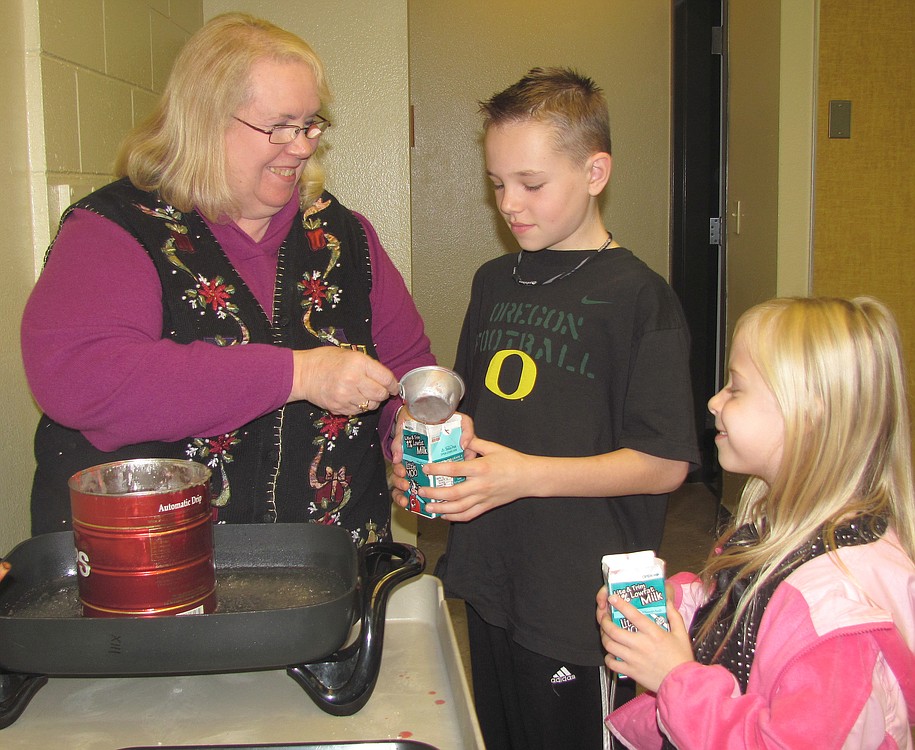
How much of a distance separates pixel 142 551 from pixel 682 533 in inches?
128

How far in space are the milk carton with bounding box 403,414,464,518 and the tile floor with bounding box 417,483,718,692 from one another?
202cm

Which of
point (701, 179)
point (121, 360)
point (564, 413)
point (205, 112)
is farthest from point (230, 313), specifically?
point (701, 179)

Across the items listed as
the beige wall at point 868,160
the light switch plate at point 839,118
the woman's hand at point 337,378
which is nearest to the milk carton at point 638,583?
the woman's hand at point 337,378

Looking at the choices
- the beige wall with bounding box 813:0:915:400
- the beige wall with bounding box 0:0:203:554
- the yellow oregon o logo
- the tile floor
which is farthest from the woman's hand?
the beige wall with bounding box 813:0:915:400

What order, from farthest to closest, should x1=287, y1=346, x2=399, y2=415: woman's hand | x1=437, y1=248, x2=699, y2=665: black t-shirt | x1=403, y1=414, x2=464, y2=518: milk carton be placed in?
x1=437, y1=248, x2=699, y2=665: black t-shirt → x1=287, y1=346, x2=399, y2=415: woman's hand → x1=403, y1=414, x2=464, y2=518: milk carton

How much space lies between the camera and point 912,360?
11.0 ft

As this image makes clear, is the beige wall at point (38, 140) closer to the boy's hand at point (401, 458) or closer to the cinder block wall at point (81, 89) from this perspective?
the cinder block wall at point (81, 89)

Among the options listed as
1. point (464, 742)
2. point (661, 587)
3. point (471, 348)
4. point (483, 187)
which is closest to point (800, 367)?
point (661, 587)

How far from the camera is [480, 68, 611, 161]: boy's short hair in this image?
1.37 meters

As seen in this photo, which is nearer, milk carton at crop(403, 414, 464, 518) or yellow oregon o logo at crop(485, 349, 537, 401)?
milk carton at crop(403, 414, 464, 518)

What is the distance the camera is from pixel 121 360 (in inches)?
44.4

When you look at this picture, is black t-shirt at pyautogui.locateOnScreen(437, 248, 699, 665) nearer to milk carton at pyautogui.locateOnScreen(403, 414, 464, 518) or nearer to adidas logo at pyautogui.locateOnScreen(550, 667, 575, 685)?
adidas logo at pyautogui.locateOnScreen(550, 667, 575, 685)

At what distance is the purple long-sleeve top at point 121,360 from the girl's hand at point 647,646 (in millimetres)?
524

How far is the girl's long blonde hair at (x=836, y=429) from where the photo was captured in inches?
38.3
